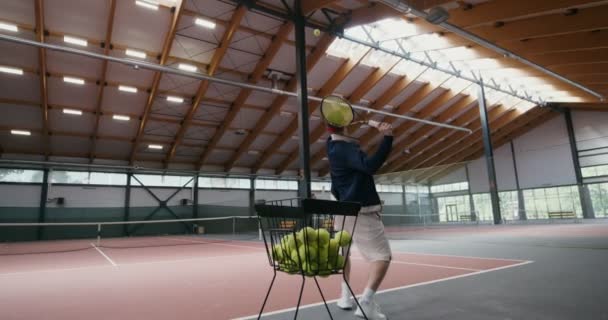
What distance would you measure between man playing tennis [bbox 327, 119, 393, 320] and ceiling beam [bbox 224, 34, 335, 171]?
1155cm

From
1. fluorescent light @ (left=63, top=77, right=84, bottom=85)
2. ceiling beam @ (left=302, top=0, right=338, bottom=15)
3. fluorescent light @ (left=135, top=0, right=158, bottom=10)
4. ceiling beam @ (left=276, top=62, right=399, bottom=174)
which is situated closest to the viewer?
ceiling beam @ (left=302, top=0, right=338, bottom=15)

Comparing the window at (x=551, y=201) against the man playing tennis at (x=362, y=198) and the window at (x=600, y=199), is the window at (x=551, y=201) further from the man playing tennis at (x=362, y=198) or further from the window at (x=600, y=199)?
the man playing tennis at (x=362, y=198)

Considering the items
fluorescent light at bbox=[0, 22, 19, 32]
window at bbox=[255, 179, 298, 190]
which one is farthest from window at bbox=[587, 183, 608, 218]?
fluorescent light at bbox=[0, 22, 19, 32]

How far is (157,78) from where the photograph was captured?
13945mm

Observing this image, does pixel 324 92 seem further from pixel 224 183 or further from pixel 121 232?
pixel 121 232

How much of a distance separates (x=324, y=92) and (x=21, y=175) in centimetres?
1628

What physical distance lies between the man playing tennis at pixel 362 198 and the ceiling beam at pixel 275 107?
1155 cm

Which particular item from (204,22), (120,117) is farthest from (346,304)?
(120,117)

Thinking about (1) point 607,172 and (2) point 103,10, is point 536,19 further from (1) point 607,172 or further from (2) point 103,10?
(1) point 607,172

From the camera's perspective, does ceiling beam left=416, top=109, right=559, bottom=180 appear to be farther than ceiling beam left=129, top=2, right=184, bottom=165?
Yes

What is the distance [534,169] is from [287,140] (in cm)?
1891

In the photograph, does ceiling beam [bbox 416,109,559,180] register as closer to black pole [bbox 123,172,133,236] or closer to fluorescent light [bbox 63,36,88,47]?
black pole [bbox 123,172,133,236]

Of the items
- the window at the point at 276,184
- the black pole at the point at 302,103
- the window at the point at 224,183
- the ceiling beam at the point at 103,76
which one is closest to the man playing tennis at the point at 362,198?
the black pole at the point at 302,103

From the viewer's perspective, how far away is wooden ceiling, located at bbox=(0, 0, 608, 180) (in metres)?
10.7
